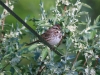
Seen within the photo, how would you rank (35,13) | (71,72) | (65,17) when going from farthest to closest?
(35,13) < (65,17) < (71,72)

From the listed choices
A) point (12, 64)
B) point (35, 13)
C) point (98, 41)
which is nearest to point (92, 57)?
point (98, 41)

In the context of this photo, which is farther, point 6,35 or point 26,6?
point 26,6

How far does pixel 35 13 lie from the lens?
28.8 feet

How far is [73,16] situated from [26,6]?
18.1 ft

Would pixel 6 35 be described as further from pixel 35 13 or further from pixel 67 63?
pixel 35 13

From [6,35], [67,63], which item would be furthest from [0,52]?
[67,63]

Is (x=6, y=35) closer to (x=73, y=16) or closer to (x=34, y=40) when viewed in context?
(x=34, y=40)

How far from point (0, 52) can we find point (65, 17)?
56cm

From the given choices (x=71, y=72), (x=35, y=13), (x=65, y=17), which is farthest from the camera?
(x=35, y=13)

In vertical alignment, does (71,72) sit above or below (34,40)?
below

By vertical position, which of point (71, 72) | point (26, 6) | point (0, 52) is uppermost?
point (26, 6)

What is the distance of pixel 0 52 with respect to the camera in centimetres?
366

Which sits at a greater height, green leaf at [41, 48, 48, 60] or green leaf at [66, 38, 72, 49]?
green leaf at [66, 38, 72, 49]

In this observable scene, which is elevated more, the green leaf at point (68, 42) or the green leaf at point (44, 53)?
the green leaf at point (68, 42)
